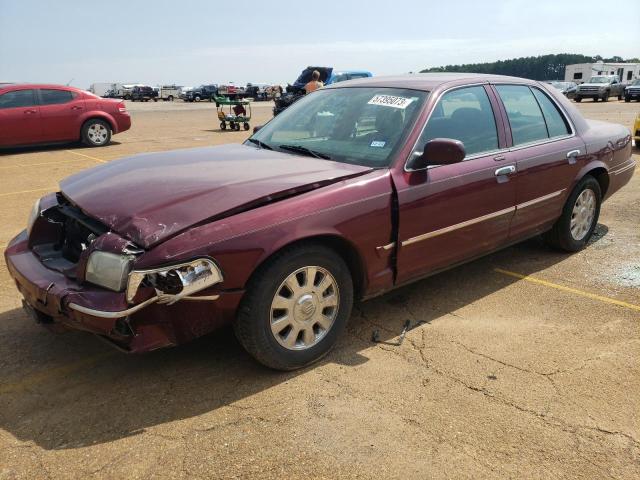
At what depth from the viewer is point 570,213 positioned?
4852 millimetres

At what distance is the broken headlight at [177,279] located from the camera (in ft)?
8.24

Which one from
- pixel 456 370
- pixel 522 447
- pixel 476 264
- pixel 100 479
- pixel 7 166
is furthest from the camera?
pixel 7 166

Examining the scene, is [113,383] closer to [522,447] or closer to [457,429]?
[457,429]

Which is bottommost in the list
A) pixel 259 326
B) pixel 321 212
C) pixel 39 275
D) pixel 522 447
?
pixel 522 447

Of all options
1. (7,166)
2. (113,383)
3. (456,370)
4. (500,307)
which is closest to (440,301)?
(500,307)

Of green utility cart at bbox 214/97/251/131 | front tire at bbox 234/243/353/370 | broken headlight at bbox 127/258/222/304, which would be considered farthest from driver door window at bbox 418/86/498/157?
green utility cart at bbox 214/97/251/131

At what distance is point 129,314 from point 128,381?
692mm

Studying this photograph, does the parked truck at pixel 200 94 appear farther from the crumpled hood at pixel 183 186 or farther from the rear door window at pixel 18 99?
the crumpled hood at pixel 183 186

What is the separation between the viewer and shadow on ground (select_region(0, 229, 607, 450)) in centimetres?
265

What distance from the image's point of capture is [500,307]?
13.1 feet

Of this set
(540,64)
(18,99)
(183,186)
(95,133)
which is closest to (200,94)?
(95,133)

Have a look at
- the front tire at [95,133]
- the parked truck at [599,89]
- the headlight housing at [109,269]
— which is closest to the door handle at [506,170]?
the headlight housing at [109,269]

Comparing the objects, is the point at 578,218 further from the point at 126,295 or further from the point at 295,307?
the point at 126,295

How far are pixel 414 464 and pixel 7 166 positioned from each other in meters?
10.6
